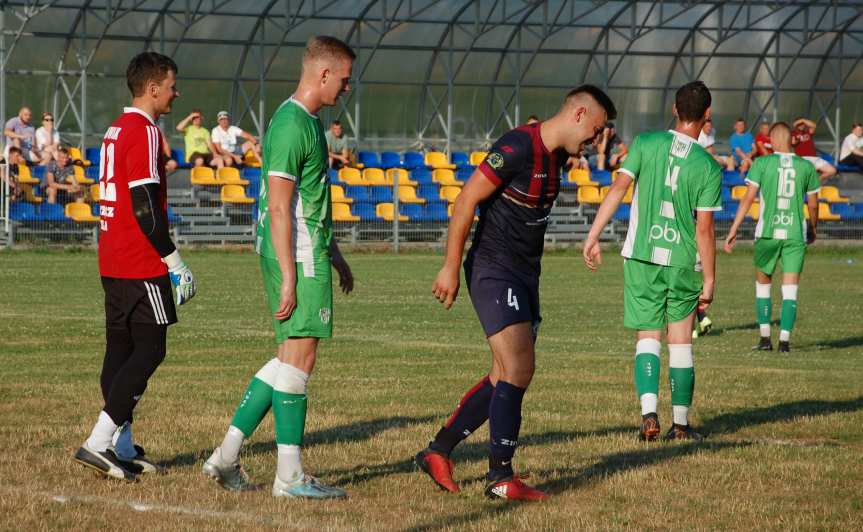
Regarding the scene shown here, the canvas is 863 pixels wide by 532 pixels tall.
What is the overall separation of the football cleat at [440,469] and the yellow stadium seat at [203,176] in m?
22.6

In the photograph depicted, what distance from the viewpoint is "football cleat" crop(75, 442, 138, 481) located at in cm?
691

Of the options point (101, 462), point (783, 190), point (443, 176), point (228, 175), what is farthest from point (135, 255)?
point (443, 176)

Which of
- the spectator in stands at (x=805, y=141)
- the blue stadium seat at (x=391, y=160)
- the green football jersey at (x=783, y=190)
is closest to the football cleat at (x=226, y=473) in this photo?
the green football jersey at (x=783, y=190)

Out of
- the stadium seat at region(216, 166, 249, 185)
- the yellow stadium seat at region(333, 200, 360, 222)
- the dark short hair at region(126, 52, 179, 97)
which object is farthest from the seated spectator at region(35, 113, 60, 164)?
the dark short hair at region(126, 52, 179, 97)

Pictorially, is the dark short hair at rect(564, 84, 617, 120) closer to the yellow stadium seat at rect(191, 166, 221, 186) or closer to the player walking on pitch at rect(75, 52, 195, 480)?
the player walking on pitch at rect(75, 52, 195, 480)

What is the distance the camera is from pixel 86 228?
2669 centimetres

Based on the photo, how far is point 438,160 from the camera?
35.3 meters

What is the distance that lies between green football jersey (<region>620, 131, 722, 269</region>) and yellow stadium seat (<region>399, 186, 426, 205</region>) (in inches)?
869

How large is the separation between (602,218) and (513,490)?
2338mm

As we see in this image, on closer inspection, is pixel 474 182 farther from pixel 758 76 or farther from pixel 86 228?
pixel 758 76

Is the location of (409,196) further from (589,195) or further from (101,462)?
(101,462)

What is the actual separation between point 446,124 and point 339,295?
1963cm

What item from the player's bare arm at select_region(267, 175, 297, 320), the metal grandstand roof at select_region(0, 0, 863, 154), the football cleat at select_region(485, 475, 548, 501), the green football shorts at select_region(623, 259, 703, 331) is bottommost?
the football cleat at select_region(485, 475, 548, 501)

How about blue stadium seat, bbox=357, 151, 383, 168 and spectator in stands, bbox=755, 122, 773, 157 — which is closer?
spectator in stands, bbox=755, 122, 773, 157
